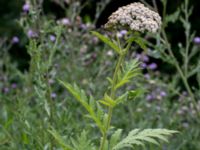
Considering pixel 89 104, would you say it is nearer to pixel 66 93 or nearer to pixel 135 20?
pixel 135 20

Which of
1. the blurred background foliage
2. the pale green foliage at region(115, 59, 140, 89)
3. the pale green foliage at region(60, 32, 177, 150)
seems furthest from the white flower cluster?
the blurred background foliage

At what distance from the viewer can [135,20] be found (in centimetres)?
185

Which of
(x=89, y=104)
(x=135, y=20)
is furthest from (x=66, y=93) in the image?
(x=135, y=20)

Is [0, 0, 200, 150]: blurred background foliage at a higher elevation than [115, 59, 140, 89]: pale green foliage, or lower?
lower

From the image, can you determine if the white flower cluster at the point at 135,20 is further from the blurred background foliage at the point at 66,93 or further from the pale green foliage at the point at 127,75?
the blurred background foliage at the point at 66,93

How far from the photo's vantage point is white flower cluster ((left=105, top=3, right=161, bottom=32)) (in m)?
1.83

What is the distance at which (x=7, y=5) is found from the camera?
7758mm

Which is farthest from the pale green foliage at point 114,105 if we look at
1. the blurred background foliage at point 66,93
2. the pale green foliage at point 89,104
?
the blurred background foliage at point 66,93

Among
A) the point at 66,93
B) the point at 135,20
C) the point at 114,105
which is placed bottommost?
the point at 66,93

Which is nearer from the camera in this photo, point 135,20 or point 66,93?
point 135,20

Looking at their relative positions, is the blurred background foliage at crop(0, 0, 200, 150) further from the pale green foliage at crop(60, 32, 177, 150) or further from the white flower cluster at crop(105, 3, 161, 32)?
the white flower cluster at crop(105, 3, 161, 32)

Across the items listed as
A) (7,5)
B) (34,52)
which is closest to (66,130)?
(34,52)

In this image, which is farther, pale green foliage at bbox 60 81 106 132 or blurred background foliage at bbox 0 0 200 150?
blurred background foliage at bbox 0 0 200 150

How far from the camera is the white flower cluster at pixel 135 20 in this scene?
183 cm
